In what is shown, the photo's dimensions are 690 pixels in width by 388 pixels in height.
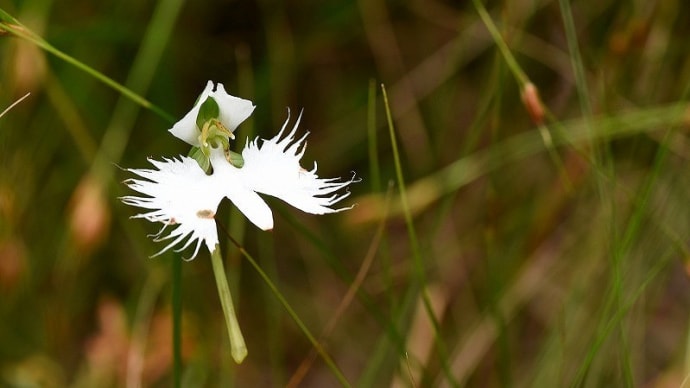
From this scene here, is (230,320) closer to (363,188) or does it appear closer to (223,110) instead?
(223,110)

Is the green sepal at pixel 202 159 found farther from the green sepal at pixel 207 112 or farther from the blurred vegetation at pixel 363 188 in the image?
the blurred vegetation at pixel 363 188

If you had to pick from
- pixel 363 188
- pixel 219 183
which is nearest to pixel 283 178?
pixel 219 183

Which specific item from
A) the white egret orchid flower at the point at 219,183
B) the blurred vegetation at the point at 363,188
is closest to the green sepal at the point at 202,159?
the white egret orchid flower at the point at 219,183

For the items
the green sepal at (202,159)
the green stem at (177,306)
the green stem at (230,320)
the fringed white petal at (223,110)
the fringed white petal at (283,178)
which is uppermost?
the fringed white petal at (223,110)

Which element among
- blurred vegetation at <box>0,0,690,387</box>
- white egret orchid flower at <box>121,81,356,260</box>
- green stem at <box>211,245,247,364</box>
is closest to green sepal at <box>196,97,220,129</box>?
white egret orchid flower at <box>121,81,356,260</box>

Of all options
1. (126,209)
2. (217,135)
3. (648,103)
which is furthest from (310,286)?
(217,135)

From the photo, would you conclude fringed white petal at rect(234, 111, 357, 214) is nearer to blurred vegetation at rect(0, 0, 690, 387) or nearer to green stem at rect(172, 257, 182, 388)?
green stem at rect(172, 257, 182, 388)
